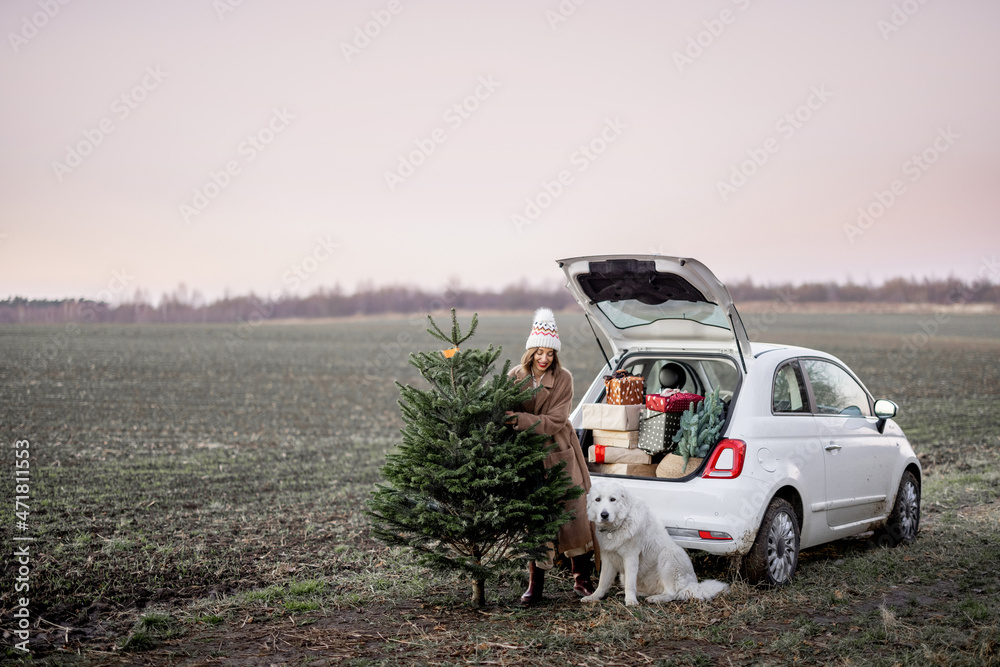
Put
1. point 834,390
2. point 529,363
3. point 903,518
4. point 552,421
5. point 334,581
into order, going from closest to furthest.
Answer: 1. point 552,421
2. point 529,363
3. point 334,581
4. point 834,390
5. point 903,518

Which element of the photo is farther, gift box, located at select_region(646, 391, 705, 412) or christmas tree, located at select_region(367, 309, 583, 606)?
gift box, located at select_region(646, 391, 705, 412)

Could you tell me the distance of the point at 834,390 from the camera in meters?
6.69

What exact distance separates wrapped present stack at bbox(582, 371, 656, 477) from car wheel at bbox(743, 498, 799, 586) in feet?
3.08

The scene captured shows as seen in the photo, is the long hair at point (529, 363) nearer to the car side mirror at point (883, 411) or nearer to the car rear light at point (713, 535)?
the car rear light at point (713, 535)

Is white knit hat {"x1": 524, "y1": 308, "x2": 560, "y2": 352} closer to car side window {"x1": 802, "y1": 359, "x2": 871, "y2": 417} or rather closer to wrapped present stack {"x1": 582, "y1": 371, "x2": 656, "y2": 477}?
wrapped present stack {"x1": 582, "y1": 371, "x2": 656, "y2": 477}

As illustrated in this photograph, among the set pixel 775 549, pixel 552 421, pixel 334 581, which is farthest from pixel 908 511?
pixel 334 581

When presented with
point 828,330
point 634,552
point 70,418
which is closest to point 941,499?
point 634,552

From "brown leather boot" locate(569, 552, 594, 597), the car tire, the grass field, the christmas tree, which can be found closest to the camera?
the grass field

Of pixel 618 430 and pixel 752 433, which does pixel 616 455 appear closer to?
pixel 618 430

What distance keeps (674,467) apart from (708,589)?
35.2 inches

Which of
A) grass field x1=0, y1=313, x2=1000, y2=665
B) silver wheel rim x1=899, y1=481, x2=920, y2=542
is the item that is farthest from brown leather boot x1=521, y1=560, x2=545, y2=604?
silver wheel rim x1=899, y1=481, x2=920, y2=542

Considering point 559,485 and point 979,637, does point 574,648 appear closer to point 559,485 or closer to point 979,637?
point 559,485

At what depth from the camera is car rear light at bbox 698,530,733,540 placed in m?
5.17

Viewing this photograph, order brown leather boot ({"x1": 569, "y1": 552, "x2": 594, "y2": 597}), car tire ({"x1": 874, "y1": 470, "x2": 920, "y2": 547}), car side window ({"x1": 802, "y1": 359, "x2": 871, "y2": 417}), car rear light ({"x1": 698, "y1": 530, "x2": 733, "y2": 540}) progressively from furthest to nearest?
car tire ({"x1": 874, "y1": 470, "x2": 920, "y2": 547}), car side window ({"x1": 802, "y1": 359, "x2": 871, "y2": 417}), brown leather boot ({"x1": 569, "y1": 552, "x2": 594, "y2": 597}), car rear light ({"x1": 698, "y1": 530, "x2": 733, "y2": 540})
